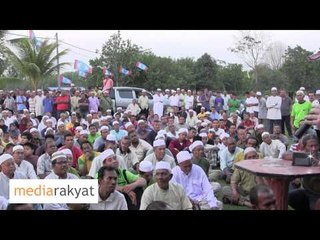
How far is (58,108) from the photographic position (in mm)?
13031

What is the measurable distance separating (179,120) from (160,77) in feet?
28.1

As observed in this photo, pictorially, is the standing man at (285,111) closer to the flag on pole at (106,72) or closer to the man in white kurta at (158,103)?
the man in white kurta at (158,103)

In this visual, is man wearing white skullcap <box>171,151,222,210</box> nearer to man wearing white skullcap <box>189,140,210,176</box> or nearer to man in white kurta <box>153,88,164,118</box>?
man wearing white skullcap <box>189,140,210,176</box>

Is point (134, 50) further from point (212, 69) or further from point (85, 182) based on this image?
point (85, 182)

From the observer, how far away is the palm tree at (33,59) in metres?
17.9

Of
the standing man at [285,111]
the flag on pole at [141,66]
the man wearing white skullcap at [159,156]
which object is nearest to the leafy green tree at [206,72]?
the flag on pole at [141,66]

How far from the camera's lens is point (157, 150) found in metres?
6.36

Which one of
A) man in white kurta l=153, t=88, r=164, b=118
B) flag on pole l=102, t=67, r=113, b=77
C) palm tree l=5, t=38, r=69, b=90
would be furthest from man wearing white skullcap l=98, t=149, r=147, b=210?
palm tree l=5, t=38, r=69, b=90

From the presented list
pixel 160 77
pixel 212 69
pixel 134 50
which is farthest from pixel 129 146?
pixel 212 69

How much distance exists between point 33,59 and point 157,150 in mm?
13338

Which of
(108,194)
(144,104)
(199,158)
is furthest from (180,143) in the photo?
(144,104)

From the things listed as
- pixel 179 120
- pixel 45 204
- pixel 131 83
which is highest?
pixel 131 83

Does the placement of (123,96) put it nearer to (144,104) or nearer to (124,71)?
(124,71)

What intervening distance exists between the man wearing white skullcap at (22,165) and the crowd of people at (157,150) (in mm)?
11
